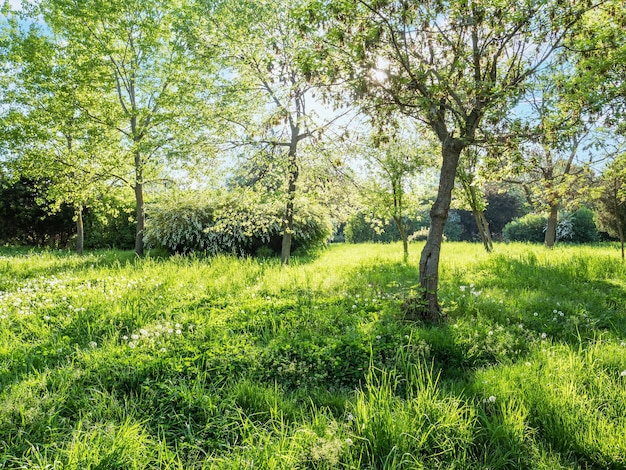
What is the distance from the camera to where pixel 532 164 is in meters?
4.81

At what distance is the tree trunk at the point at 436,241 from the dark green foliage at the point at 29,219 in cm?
1653

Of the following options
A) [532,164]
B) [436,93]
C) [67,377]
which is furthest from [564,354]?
[67,377]

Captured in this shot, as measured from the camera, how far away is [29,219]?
1747cm

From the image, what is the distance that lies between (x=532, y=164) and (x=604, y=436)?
3290mm

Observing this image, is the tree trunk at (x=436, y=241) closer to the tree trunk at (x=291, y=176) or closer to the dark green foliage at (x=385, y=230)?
the tree trunk at (x=291, y=176)

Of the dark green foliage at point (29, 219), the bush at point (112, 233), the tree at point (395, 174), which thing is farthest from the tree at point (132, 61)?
the dark green foliage at point (29, 219)

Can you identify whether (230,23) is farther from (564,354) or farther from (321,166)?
(564,354)

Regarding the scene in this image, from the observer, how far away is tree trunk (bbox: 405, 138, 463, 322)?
4930 millimetres

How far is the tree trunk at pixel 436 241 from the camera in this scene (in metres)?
4.93

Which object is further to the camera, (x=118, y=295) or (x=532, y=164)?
(x=118, y=295)

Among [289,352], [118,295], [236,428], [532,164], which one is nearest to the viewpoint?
[236,428]

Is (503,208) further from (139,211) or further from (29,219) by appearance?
Result: (29,219)

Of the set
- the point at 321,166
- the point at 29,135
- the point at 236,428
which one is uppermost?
the point at 29,135

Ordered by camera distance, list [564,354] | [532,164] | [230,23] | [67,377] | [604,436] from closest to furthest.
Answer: [604,436] < [67,377] < [564,354] < [532,164] < [230,23]
